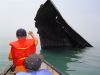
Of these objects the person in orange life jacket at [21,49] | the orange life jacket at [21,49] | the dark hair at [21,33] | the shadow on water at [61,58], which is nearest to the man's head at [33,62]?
the dark hair at [21,33]

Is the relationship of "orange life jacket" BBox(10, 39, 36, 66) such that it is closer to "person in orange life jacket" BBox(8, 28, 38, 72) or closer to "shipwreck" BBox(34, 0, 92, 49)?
"person in orange life jacket" BBox(8, 28, 38, 72)

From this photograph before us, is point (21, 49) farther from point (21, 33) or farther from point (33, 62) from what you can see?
point (33, 62)

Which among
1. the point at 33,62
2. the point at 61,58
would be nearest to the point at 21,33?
the point at 33,62

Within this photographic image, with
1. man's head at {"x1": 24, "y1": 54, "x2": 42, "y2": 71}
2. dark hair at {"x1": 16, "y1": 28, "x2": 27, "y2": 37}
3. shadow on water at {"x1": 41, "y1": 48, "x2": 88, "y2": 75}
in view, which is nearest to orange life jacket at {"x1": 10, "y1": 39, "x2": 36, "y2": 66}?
dark hair at {"x1": 16, "y1": 28, "x2": 27, "y2": 37}

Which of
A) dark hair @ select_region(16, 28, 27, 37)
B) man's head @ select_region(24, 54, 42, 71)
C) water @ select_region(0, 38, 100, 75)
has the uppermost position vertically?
dark hair @ select_region(16, 28, 27, 37)

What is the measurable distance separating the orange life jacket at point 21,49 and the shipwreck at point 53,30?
1807cm

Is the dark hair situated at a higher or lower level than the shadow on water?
higher

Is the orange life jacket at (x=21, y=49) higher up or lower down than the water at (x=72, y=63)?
higher up

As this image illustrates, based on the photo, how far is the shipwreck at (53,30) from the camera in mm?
28322

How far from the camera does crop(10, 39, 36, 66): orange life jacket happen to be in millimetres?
8141

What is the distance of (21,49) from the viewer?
8.20m

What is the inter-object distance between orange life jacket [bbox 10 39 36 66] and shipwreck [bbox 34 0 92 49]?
18.1m

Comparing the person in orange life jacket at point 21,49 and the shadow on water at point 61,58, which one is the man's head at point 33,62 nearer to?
the person in orange life jacket at point 21,49

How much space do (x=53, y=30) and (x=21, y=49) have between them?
2526cm
